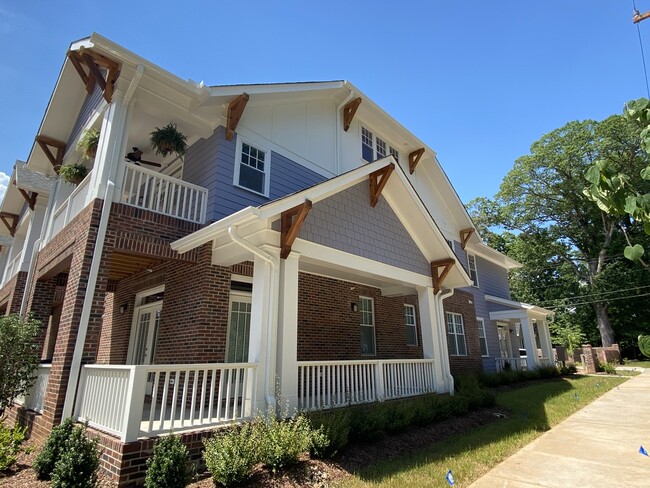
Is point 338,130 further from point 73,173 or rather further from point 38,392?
point 38,392

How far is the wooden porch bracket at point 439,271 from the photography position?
10.7m

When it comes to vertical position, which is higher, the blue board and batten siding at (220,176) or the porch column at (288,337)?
the blue board and batten siding at (220,176)

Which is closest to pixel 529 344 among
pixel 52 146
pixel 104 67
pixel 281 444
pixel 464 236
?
pixel 464 236

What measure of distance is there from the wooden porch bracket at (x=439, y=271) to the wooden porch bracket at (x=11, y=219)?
57.8 ft

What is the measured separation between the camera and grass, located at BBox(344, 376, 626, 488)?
505cm

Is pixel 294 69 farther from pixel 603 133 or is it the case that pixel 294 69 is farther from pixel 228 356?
pixel 603 133

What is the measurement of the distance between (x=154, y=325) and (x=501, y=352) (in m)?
18.4

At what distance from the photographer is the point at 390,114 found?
45.3ft

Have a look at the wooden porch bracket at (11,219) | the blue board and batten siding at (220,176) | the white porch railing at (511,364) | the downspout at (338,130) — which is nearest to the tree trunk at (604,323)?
the white porch railing at (511,364)

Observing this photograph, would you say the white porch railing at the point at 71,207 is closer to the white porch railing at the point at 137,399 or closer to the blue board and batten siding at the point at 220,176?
the blue board and batten siding at the point at 220,176

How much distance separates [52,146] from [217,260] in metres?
8.54

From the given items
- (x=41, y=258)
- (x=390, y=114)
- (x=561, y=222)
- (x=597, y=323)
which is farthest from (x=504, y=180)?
(x=41, y=258)

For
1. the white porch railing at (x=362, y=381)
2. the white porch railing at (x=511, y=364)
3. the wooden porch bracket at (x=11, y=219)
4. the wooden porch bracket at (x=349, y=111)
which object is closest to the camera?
the white porch railing at (x=362, y=381)

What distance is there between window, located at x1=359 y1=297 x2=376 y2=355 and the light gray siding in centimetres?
246
